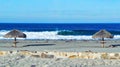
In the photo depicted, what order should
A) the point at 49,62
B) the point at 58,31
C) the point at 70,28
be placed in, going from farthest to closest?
the point at 70,28, the point at 58,31, the point at 49,62

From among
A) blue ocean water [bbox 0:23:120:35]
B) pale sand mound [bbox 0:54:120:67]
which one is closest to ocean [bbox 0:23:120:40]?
blue ocean water [bbox 0:23:120:35]

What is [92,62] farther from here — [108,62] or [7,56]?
[7,56]

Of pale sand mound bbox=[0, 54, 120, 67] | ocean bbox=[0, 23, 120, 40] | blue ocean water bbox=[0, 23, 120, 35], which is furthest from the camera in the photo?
blue ocean water bbox=[0, 23, 120, 35]

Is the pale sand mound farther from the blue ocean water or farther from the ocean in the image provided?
the blue ocean water

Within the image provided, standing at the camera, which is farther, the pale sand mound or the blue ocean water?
the blue ocean water

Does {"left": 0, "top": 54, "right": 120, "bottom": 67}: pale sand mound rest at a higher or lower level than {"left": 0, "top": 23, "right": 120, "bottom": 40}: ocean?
higher

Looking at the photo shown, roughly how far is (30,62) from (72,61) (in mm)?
2151

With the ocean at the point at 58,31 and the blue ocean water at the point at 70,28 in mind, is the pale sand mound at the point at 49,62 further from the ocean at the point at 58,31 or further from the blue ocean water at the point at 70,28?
the blue ocean water at the point at 70,28

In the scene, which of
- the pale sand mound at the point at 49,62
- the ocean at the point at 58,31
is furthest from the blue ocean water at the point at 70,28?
the pale sand mound at the point at 49,62

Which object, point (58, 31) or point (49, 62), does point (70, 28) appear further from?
point (49, 62)

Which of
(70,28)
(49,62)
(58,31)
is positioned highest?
(49,62)

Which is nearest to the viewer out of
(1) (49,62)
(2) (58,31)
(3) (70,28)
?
(1) (49,62)

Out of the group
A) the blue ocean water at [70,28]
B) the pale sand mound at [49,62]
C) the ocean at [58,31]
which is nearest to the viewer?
the pale sand mound at [49,62]

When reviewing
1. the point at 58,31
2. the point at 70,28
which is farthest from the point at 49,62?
the point at 70,28
